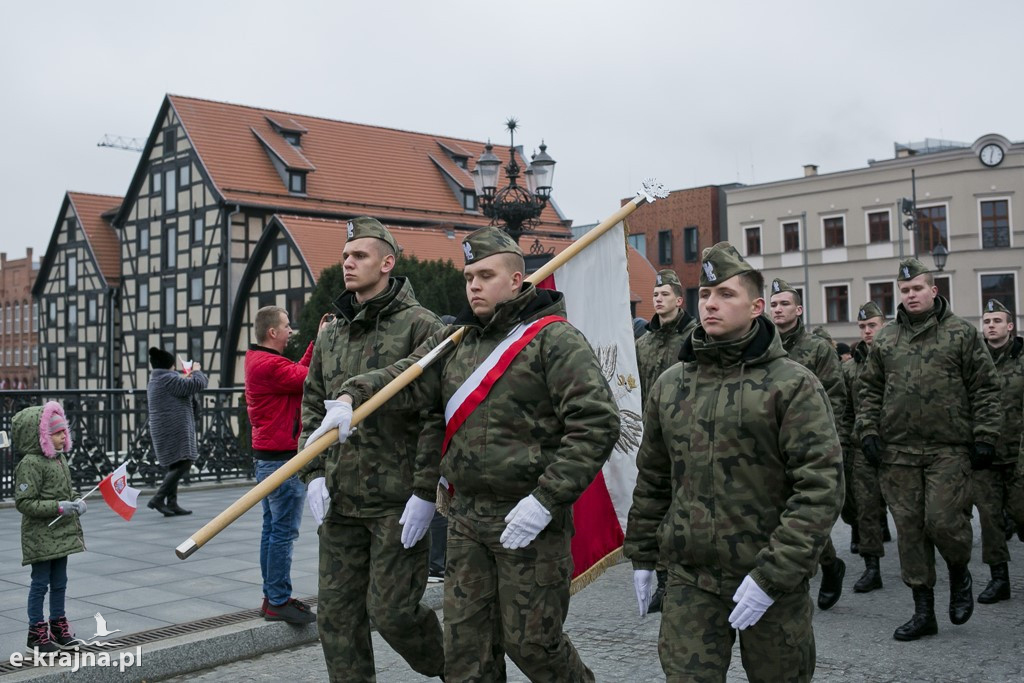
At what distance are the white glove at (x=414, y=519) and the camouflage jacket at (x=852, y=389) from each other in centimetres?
565

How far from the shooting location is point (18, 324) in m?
81.7

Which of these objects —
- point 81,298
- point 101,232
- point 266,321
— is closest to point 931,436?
point 266,321

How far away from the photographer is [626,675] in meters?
6.30

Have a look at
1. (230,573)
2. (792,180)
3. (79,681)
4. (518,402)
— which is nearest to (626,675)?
(518,402)

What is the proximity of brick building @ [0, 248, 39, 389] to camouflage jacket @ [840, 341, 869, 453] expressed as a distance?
7279cm

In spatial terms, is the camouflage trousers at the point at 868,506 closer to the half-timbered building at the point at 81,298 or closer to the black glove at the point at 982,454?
the black glove at the point at 982,454

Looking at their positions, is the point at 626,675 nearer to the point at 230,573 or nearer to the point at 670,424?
the point at 670,424

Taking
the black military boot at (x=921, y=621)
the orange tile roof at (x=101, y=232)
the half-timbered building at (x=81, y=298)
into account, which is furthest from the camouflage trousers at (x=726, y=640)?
the orange tile roof at (x=101, y=232)

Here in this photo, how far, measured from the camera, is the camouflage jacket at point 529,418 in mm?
4621

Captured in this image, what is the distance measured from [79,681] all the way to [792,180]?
164ft

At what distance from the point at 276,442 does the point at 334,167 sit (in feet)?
136

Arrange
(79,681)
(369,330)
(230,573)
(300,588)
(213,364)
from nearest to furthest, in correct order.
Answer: (369,330) < (79,681) < (300,588) < (230,573) < (213,364)

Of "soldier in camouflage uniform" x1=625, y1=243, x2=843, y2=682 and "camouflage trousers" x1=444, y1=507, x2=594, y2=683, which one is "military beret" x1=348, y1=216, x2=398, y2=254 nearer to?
"camouflage trousers" x1=444, y1=507, x2=594, y2=683

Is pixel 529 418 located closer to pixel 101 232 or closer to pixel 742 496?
pixel 742 496
